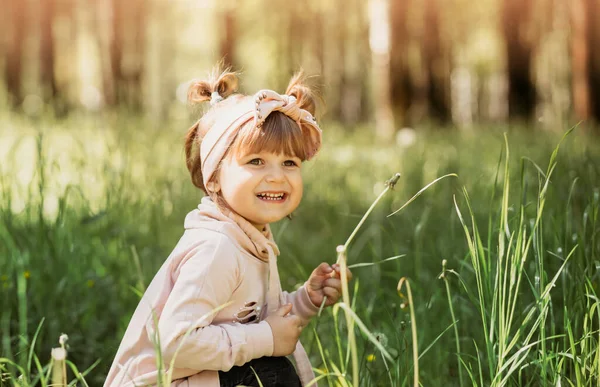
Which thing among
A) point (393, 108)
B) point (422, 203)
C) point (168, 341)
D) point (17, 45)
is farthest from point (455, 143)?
point (17, 45)

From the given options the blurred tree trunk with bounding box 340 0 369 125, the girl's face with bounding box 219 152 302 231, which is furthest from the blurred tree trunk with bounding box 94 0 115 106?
the girl's face with bounding box 219 152 302 231

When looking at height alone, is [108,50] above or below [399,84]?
above

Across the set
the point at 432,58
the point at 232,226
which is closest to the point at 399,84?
the point at 432,58

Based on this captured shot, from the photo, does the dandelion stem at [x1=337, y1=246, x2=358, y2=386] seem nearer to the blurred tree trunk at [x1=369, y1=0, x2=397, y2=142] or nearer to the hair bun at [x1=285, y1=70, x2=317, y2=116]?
the hair bun at [x1=285, y1=70, x2=317, y2=116]

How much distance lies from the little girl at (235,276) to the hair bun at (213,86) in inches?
4.6

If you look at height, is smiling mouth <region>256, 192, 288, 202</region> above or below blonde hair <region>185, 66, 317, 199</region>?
below

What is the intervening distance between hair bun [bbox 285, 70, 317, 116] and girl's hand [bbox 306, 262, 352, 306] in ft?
1.59

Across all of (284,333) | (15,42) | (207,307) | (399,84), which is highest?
(15,42)

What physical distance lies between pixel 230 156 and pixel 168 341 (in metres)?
0.55

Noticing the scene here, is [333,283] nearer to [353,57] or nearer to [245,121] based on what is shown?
[245,121]

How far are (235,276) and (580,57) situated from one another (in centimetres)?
1061

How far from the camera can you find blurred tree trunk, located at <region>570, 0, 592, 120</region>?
11000 millimetres

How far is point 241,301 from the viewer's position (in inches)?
81.9

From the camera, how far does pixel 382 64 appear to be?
39.6 ft
